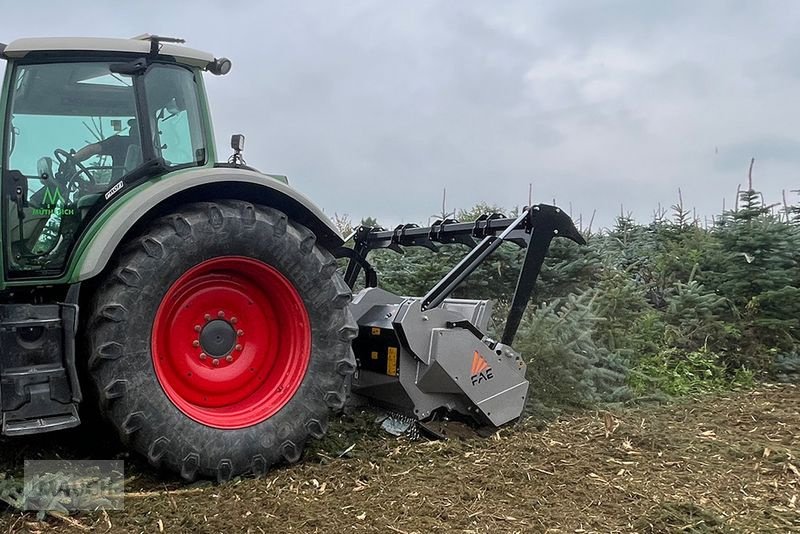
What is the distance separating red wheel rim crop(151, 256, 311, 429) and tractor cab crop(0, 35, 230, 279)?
2.06 ft

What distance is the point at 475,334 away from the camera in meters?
4.86

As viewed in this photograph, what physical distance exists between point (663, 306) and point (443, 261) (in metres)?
2.56

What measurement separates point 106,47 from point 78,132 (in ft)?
1.54

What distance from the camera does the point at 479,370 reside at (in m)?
4.78

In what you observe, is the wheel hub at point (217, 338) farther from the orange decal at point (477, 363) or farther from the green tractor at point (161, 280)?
the orange decal at point (477, 363)

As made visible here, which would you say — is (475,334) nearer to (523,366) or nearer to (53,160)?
(523,366)

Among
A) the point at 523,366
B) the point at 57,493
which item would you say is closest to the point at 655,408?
the point at 523,366

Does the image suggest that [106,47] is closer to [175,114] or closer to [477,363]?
[175,114]

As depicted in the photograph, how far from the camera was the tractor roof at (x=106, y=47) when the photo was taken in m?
3.82

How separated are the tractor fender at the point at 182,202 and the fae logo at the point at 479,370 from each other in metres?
1.13

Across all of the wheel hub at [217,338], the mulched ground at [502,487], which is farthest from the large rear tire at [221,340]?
the mulched ground at [502,487]
